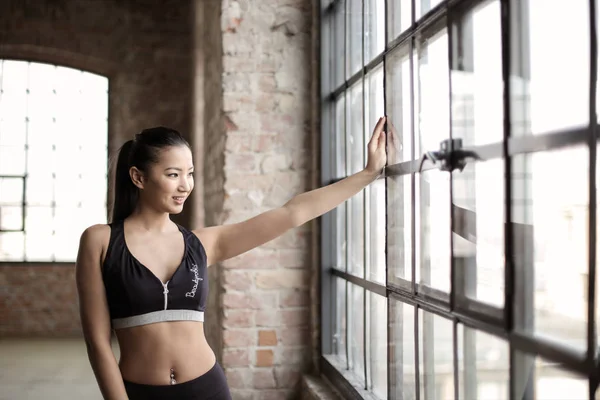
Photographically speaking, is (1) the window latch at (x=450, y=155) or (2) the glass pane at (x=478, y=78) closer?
(2) the glass pane at (x=478, y=78)

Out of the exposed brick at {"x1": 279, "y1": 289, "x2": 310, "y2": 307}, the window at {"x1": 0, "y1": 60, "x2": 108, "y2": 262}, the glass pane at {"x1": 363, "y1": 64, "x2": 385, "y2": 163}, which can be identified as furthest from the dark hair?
the window at {"x1": 0, "y1": 60, "x2": 108, "y2": 262}

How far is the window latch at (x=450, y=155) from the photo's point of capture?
1.64 meters

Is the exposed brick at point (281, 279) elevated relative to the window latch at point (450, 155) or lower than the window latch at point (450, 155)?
lower

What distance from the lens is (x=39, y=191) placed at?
7.98m

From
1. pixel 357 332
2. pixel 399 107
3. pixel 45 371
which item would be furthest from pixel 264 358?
pixel 45 371

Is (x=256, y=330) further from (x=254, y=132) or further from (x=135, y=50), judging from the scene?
(x=135, y=50)

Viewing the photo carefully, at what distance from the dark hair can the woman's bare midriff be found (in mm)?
352

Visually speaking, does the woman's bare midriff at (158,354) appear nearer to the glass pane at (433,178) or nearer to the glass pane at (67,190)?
the glass pane at (433,178)

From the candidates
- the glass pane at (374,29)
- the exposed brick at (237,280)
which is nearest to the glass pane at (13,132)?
the exposed brick at (237,280)

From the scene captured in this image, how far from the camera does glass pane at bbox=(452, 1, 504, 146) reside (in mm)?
1504

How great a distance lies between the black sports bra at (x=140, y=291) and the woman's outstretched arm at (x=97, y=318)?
0.09 feet

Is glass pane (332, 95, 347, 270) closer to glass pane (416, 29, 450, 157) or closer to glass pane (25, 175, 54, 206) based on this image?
glass pane (416, 29, 450, 157)

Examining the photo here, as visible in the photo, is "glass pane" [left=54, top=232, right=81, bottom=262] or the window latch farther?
"glass pane" [left=54, top=232, right=81, bottom=262]

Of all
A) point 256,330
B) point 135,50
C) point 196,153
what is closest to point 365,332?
point 256,330
